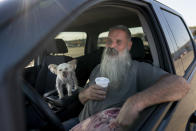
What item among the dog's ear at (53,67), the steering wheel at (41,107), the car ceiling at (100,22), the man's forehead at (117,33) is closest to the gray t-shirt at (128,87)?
the man's forehead at (117,33)

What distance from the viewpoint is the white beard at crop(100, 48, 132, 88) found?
1.97m

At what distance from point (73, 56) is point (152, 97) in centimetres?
A: 249

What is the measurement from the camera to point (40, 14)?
0.65m

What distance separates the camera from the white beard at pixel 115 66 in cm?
197

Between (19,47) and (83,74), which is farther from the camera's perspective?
(83,74)

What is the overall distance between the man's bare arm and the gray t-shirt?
20 centimetres

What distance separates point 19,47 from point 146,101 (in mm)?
1133

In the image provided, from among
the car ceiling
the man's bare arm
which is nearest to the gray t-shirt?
the man's bare arm

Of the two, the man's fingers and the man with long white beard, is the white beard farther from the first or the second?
the man's fingers

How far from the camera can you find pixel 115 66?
2051 millimetres

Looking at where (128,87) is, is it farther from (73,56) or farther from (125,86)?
(73,56)

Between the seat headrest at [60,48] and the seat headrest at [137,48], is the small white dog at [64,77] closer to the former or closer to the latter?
the seat headrest at [60,48]

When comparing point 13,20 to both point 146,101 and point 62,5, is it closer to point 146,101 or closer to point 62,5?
point 62,5

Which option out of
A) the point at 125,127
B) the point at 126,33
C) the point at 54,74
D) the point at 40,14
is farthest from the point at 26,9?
the point at 54,74
